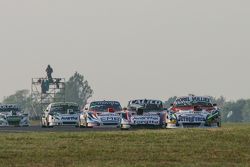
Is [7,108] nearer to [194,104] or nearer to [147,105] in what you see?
[147,105]

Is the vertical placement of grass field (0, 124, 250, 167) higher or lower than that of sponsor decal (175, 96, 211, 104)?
lower

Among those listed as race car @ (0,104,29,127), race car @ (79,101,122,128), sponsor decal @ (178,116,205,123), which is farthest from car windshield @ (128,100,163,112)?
race car @ (0,104,29,127)

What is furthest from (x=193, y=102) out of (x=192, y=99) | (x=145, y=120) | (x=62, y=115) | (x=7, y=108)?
(x=7, y=108)

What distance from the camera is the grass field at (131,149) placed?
72.1 feet

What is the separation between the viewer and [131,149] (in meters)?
25.0

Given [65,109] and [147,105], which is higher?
[65,109]

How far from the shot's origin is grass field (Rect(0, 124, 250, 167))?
72.1 ft

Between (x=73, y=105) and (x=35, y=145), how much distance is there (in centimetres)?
2521

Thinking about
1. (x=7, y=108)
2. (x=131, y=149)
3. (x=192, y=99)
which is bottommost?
(x=131, y=149)

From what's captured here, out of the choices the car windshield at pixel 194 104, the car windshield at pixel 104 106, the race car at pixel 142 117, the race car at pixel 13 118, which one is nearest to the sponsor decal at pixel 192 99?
the car windshield at pixel 194 104

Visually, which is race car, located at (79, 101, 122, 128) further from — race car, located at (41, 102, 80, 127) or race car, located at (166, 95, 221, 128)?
race car, located at (166, 95, 221, 128)

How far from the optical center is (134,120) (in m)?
40.8

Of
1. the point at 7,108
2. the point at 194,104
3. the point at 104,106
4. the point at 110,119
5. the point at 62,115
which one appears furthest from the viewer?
the point at 7,108

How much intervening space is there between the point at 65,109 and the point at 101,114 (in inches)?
257
